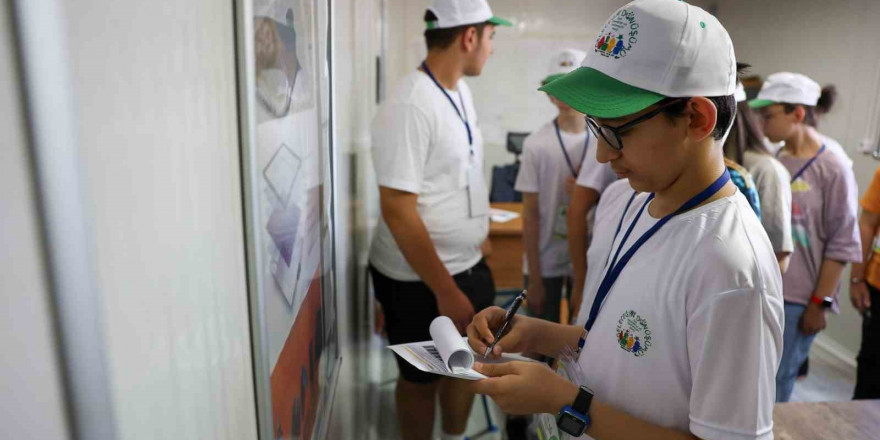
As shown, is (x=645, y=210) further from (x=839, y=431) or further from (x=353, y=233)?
(x=353, y=233)

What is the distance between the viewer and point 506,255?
3406 millimetres

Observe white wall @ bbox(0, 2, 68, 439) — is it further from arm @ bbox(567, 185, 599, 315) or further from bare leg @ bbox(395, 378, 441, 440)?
bare leg @ bbox(395, 378, 441, 440)

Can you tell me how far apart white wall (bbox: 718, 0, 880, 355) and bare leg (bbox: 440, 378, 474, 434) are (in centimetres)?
275

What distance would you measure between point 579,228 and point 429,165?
0.70 m

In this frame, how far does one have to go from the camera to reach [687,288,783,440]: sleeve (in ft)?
2.40

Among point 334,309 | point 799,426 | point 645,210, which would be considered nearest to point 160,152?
point 645,210

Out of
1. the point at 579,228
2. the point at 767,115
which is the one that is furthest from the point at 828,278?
the point at 579,228

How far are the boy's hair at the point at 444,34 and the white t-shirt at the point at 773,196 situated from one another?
1005 mm

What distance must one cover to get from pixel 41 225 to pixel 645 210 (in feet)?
3.03

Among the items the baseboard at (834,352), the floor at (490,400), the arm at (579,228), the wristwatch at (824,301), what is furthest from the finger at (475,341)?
the baseboard at (834,352)

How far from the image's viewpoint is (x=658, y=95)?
0.78 meters

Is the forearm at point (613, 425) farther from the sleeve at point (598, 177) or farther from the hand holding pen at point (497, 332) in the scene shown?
the sleeve at point (598, 177)

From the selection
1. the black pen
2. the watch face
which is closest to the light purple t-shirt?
the black pen

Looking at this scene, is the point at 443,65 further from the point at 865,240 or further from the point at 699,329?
the point at 865,240
